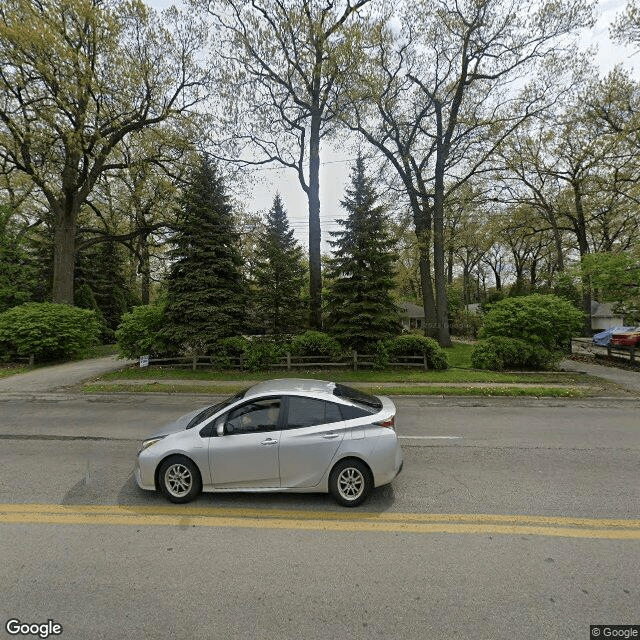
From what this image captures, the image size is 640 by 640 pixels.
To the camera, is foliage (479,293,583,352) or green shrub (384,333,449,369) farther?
green shrub (384,333,449,369)

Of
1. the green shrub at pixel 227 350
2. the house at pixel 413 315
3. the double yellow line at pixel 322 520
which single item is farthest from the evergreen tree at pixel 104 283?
the house at pixel 413 315

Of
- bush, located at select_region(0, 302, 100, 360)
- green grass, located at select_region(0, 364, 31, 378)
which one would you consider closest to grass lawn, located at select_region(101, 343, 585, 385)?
bush, located at select_region(0, 302, 100, 360)

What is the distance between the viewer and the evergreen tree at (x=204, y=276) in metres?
14.4

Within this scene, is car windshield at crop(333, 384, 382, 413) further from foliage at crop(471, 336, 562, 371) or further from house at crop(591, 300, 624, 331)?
house at crop(591, 300, 624, 331)

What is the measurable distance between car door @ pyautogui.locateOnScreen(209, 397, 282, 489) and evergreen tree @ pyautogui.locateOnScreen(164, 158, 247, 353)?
10455 mm

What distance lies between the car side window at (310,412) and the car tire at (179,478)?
1306 millimetres

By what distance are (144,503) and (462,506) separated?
3818mm

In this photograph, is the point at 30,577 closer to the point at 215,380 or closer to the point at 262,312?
the point at 215,380

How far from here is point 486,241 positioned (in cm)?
3316

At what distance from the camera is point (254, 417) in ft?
14.5

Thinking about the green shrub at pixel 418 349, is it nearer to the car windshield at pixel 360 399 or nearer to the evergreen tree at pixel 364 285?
the evergreen tree at pixel 364 285

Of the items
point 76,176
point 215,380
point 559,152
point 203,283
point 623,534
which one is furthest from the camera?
point 559,152

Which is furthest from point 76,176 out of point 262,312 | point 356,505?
point 356,505

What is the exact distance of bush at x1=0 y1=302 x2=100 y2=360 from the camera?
15180 millimetres
